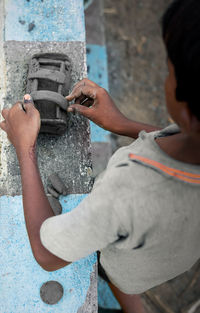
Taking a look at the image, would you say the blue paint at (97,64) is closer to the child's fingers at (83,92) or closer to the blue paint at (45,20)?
the blue paint at (45,20)

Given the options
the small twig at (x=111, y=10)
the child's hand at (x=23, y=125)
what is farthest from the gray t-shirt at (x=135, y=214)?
the small twig at (x=111, y=10)

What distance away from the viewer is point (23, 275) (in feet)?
4.46

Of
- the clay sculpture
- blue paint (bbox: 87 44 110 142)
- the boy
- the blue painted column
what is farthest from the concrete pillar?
blue paint (bbox: 87 44 110 142)

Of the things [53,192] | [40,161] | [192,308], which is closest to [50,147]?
[40,161]

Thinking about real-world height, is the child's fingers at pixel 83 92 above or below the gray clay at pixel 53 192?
above

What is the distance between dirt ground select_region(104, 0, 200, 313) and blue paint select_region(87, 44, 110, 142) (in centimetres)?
23

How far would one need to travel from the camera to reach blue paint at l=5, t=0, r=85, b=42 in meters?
1.63

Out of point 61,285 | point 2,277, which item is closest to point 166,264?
point 61,285

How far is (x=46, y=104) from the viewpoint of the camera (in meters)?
1.34

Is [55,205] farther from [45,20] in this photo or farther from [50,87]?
[45,20]

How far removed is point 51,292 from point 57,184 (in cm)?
44

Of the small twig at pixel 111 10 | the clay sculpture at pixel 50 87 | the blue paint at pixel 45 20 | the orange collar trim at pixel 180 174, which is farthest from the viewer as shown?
the small twig at pixel 111 10

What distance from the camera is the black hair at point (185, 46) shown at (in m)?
0.63

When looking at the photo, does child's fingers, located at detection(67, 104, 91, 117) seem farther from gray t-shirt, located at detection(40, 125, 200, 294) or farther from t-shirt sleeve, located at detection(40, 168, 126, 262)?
t-shirt sleeve, located at detection(40, 168, 126, 262)
